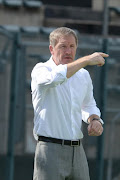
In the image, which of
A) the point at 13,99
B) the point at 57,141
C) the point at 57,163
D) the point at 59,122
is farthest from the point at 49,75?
the point at 13,99

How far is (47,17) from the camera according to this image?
10.7 metres

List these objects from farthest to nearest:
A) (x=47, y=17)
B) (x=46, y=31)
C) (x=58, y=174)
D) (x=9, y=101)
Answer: (x=47, y=17) < (x=46, y=31) < (x=9, y=101) < (x=58, y=174)

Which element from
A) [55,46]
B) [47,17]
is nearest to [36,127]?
[55,46]

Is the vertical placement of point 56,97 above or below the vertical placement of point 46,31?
below

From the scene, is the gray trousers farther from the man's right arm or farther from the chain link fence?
the chain link fence

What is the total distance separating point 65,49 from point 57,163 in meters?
0.81

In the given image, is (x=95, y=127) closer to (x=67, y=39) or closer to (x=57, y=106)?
(x=57, y=106)

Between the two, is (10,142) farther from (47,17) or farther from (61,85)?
(47,17)

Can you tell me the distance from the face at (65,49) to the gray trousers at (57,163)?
60 centimetres

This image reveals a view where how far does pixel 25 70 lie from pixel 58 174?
3093mm

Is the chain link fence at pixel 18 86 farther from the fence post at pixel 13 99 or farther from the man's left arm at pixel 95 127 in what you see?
the man's left arm at pixel 95 127

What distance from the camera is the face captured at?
4.26m

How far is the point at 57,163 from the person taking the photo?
13.9 ft

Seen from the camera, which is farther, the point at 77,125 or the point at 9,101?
the point at 9,101
